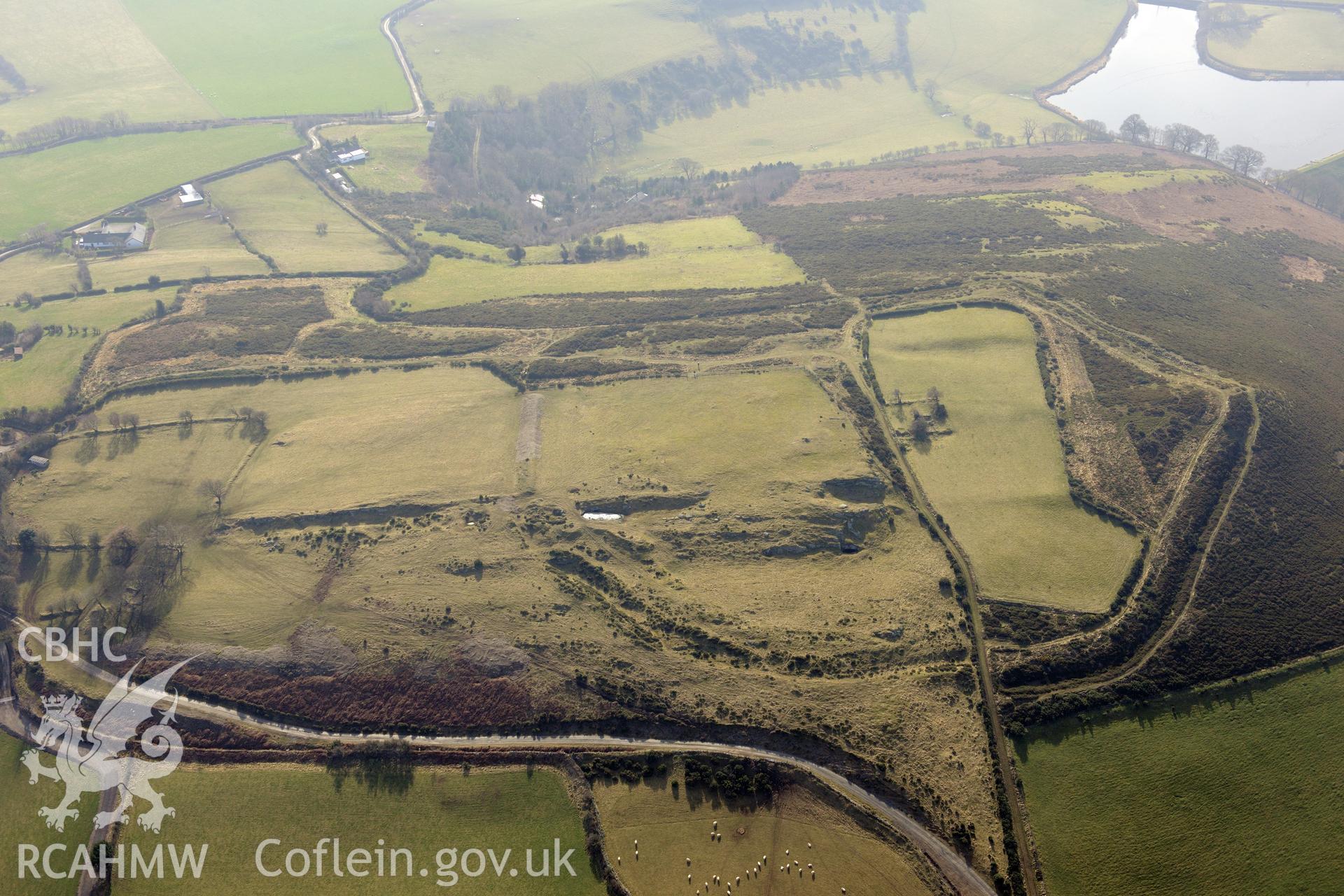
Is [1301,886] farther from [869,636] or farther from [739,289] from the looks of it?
[739,289]

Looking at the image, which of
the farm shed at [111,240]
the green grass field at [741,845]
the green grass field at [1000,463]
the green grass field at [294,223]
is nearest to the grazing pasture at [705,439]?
the green grass field at [1000,463]

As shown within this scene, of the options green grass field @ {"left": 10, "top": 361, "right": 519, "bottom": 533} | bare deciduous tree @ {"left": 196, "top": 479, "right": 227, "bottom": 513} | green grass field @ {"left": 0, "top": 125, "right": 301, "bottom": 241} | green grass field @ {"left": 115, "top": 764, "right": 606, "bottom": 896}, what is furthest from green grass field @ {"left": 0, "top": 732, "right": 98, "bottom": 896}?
green grass field @ {"left": 0, "top": 125, "right": 301, "bottom": 241}

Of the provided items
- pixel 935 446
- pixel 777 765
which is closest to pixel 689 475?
pixel 935 446

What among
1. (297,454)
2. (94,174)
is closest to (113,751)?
(297,454)

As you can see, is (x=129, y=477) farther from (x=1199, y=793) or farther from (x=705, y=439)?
(x=1199, y=793)

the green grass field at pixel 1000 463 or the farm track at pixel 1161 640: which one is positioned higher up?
the green grass field at pixel 1000 463

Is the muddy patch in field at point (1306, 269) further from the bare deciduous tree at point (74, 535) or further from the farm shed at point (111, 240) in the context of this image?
the farm shed at point (111, 240)
